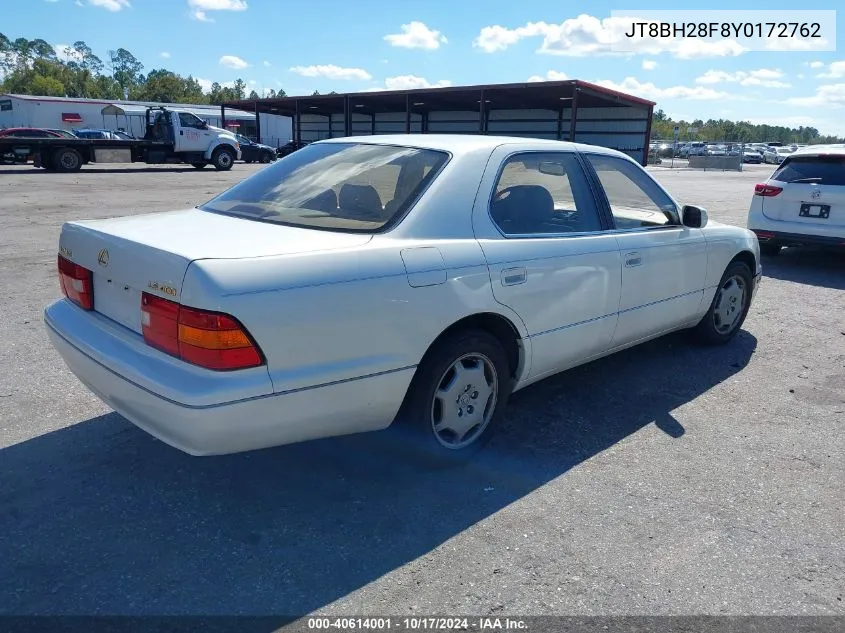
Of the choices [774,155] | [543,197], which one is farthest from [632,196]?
[774,155]

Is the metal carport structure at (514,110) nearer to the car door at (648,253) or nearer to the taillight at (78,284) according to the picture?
the car door at (648,253)

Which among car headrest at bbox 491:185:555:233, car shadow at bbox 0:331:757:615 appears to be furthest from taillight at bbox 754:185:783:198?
car headrest at bbox 491:185:555:233

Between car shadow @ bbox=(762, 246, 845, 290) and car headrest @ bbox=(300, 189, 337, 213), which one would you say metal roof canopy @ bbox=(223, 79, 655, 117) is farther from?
car headrest @ bbox=(300, 189, 337, 213)

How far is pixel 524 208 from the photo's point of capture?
11.6 feet

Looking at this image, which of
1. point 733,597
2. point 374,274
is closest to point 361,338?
point 374,274

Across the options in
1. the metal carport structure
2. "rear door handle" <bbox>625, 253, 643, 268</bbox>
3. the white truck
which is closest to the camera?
"rear door handle" <bbox>625, 253, 643, 268</bbox>

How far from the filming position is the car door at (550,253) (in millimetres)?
3250

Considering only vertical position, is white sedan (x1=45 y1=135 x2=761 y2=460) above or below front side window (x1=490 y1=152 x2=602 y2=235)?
below

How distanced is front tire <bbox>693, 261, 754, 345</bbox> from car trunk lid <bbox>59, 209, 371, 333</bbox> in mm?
3394

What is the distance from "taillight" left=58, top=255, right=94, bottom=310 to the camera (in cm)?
306

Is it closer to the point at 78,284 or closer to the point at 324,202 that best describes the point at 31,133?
the point at 78,284

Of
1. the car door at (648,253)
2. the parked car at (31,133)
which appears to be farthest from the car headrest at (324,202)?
the parked car at (31,133)

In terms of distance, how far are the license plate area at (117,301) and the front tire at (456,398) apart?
4.08ft

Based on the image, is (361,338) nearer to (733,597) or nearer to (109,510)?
(109,510)
